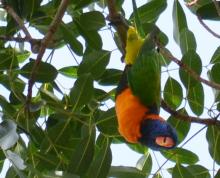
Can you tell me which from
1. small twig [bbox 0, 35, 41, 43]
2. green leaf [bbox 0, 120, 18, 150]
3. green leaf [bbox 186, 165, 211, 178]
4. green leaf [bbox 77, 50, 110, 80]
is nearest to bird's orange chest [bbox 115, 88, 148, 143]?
green leaf [bbox 77, 50, 110, 80]

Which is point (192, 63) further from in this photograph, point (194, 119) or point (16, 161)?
point (16, 161)

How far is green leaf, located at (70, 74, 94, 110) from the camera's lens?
1.48 metres

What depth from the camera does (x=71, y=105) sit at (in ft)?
5.17

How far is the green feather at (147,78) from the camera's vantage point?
1.50 meters

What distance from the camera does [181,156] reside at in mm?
1643

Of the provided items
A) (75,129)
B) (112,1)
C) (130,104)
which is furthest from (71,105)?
(112,1)

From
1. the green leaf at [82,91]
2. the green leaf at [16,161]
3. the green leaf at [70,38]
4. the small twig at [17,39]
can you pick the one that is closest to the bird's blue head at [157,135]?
the green leaf at [82,91]

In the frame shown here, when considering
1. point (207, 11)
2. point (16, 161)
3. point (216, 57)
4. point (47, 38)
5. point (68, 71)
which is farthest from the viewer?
point (68, 71)

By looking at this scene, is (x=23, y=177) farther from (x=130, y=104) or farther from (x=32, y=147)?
(x=130, y=104)

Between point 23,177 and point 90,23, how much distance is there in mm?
667

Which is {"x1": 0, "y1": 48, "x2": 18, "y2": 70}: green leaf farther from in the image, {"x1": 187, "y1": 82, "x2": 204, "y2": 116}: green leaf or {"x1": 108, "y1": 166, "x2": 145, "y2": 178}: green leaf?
{"x1": 187, "y1": 82, "x2": 204, "y2": 116}: green leaf

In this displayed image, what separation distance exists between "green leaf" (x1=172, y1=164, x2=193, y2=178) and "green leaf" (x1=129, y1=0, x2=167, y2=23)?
1.58 ft

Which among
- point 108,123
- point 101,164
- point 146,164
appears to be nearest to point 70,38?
point 108,123

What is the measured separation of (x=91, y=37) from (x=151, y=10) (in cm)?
21
